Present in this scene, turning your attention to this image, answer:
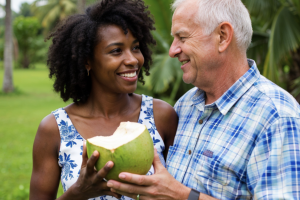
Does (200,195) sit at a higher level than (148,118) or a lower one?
lower

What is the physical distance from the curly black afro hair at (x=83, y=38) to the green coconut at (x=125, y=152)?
2.67 feet

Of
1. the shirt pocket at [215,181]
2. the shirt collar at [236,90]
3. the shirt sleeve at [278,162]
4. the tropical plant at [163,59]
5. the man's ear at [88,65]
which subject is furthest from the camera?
the tropical plant at [163,59]

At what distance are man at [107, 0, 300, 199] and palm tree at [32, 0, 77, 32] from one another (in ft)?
88.9

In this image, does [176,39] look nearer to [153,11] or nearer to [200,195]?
[200,195]

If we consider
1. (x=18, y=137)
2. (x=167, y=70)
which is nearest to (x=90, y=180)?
(x=167, y=70)

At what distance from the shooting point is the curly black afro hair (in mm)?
2203

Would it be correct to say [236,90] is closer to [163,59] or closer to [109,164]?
[109,164]

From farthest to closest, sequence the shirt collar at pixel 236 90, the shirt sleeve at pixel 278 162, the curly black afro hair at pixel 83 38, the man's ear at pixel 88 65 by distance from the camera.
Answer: the man's ear at pixel 88 65, the curly black afro hair at pixel 83 38, the shirt collar at pixel 236 90, the shirt sleeve at pixel 278 162

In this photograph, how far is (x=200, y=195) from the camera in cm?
165

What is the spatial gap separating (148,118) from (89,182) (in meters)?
0.76

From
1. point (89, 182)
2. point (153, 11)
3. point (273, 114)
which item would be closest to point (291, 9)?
point (153, 11)

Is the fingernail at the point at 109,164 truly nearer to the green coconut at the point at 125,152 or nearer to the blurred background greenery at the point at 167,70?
the green coconut at the point at 125,152

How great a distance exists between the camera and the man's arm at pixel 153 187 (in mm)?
1536

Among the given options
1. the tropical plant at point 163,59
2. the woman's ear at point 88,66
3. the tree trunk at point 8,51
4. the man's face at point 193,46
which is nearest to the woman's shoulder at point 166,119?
the man's face at point 193,46
